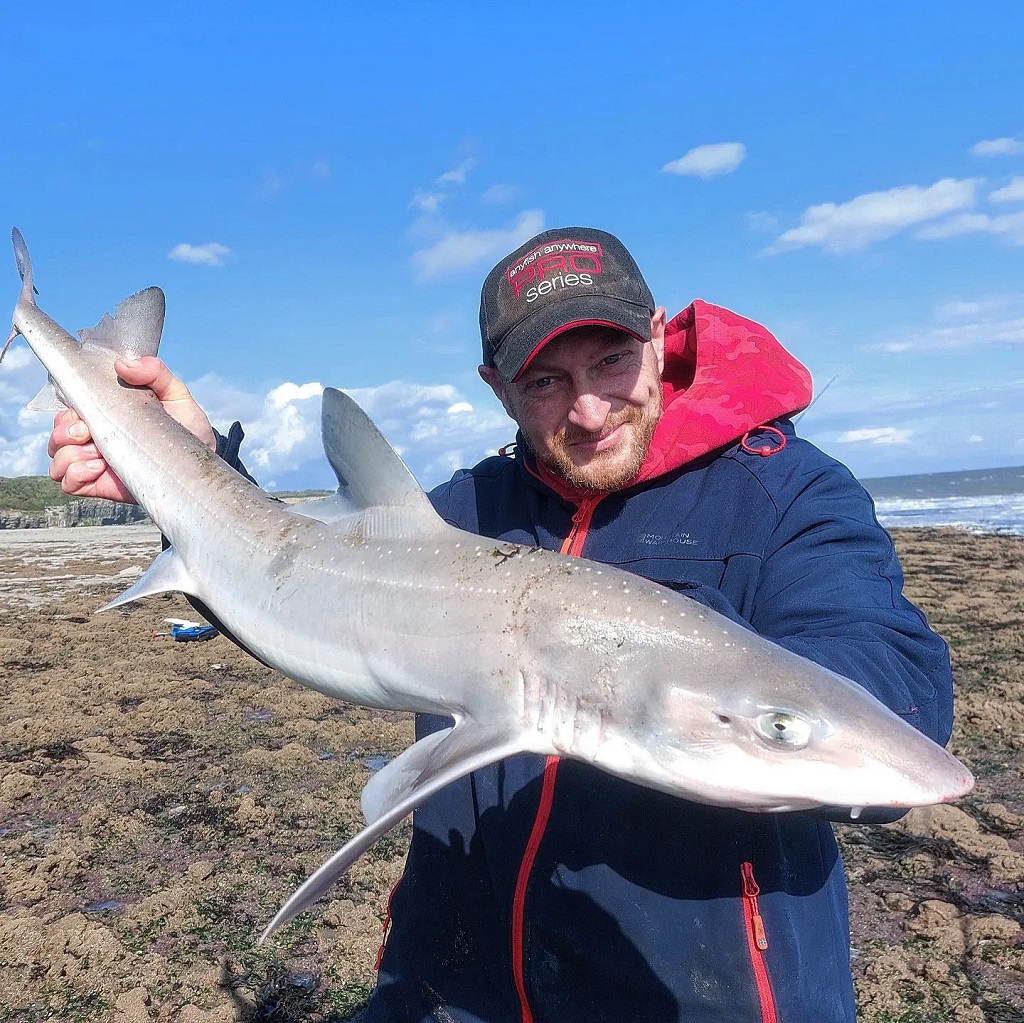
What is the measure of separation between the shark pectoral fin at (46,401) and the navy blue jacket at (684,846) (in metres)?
2.54

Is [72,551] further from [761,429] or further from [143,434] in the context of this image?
[761,429]

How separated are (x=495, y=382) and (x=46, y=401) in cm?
233

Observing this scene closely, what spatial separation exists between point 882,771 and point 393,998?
7.14ft

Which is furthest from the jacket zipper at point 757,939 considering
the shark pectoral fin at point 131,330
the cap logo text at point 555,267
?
the shark pectoral fin at point 131,330

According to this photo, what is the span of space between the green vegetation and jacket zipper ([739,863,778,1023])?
1959 inches

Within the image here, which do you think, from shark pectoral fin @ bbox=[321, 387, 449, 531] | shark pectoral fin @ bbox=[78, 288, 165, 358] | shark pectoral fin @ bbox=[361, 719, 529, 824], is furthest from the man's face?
shark pectoral fin @ bbox=[78, 288, 165, 358]

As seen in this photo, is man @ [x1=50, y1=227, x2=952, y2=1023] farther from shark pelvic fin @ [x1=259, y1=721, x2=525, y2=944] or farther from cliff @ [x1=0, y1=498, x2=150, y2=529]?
cliff @ [x1=0, y1=498, x2=150, y2=529]

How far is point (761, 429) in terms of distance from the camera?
303 centimetres

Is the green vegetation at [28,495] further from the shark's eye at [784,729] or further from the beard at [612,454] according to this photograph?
the shark's eye at [784,729]

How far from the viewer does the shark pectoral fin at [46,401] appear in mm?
4137

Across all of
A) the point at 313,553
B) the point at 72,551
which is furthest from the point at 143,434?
the point at 72,551

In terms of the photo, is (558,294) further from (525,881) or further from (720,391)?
(525,881)

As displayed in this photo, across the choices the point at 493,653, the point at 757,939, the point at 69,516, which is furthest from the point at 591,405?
the point at 69,516

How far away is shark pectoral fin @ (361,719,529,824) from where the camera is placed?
6.77 feet
